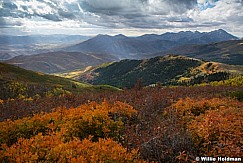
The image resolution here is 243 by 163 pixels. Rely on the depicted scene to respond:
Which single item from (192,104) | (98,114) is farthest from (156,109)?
(98,114)

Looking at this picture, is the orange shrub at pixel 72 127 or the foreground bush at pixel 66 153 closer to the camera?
the foreground bush at pixel 66 153

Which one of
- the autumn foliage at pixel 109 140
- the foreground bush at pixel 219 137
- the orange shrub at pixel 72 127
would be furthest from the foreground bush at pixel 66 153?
the foreground bush at pixel 219 137

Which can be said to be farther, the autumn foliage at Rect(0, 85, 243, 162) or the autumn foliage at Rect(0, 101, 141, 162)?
the autumn foliage at Rect(0, 85, 243, 162)

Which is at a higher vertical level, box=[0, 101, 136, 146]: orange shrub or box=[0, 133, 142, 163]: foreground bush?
box=[0, 133, 142, 163]: foreground bush

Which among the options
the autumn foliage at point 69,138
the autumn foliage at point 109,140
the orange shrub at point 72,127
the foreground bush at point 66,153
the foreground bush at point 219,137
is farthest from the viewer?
the orange shrub at point 72,127

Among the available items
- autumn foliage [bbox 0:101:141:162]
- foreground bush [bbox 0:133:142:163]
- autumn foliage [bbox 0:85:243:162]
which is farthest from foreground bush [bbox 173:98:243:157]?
foreground bush [bbox 0:133:142:163]

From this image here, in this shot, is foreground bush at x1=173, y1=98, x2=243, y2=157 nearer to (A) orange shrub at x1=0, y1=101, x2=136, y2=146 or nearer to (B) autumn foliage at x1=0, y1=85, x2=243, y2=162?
(B) autumn foliage at x1=0, y1=85, x2=243, y2=162

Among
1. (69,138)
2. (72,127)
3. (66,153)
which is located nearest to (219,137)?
(66,153)

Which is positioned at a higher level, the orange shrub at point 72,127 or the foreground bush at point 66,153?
the foreground bush at point 66,153

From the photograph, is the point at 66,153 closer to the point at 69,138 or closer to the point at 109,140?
the point at 109,140

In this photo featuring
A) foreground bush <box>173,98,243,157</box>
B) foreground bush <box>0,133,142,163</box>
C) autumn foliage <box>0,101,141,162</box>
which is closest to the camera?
foreground bush <box>0,133,142,163</box>

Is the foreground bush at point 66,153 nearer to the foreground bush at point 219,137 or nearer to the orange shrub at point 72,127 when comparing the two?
the orange shrub at point 72,127

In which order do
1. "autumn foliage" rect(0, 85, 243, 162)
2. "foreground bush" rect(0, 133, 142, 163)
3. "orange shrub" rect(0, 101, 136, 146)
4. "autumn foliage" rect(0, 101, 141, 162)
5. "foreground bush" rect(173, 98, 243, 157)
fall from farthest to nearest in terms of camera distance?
"orange shrub" rect(0, 101, 136, 146) < "foreground bush" rect(173, 98, 243, 157) < "autumn foliage" rect(0, 85, 243, 162) < "autumn foliage" rect(0, 101, 141, 162) < "foreground bush" rect(0, 133, 142, 163)

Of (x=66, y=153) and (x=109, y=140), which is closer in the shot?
(x=66, y=153)
